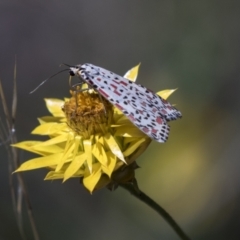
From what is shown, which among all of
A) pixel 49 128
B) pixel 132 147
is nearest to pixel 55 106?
pixel 49 128

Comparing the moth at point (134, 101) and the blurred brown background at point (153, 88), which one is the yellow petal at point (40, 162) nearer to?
the moth at point (134, 101)

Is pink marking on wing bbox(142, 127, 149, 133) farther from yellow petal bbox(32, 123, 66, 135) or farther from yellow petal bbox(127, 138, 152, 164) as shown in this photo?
yellow petal bbox(32, 123, 66, 135)

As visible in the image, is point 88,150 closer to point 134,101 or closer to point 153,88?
point 134,101

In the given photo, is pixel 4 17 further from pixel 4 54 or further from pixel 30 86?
pixel 30 86

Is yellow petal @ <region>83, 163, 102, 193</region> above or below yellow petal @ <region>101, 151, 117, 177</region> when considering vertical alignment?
below

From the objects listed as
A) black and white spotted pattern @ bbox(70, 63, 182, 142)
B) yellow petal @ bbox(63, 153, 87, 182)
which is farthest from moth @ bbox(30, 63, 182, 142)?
yellow petal @ bbox(63, 153, 87, 182)

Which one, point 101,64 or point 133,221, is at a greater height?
point 101,64

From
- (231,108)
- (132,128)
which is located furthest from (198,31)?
(132,128)
